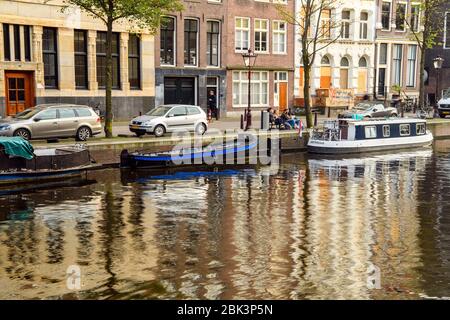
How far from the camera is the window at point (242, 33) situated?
47531mm

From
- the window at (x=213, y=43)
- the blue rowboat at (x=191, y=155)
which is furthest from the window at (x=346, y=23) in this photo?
the blue rowboat at (x=191, y=155)

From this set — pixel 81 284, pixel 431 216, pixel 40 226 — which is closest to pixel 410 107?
pixel 431 216

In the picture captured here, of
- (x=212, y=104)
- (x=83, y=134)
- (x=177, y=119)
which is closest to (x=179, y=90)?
(x=212, y=104)

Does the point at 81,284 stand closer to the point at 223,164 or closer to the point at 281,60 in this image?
the point at 223,164

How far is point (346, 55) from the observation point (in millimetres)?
55281

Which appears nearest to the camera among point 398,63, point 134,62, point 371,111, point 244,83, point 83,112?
point 83,112

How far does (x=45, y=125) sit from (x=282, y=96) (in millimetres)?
25804

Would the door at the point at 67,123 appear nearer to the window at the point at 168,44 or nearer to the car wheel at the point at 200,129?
the car wheel at the point at 200,129

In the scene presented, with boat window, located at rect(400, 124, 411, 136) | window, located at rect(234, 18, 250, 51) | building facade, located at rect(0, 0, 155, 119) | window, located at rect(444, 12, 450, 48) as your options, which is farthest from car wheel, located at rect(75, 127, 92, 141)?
window, located at rect(444, 12, 450, 48)

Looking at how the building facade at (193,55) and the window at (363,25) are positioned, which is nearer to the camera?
the building facade at (193,55)

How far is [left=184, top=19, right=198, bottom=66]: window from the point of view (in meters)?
44.1

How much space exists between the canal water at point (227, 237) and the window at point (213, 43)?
19633mm

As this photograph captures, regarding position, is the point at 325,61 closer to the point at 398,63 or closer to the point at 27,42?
the point at 398,63
